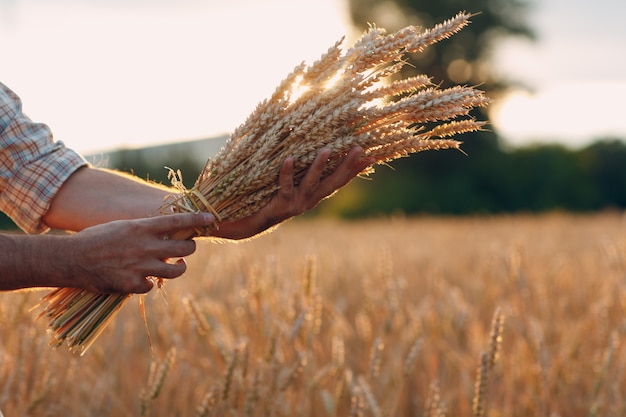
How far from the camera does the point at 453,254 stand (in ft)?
21.2

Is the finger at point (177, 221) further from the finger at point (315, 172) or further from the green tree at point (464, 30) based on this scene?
the green tree at point (464, 30)

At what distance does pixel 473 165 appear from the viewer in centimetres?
3094

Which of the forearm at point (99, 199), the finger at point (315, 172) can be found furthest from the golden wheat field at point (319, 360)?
the finger at point (315, 172)

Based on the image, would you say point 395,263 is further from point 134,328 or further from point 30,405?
point 30,405

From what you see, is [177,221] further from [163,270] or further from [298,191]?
[298,191]

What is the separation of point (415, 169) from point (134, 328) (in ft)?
95.6

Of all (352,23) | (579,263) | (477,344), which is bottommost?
(477,344)

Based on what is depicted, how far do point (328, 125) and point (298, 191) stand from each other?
0.18 m

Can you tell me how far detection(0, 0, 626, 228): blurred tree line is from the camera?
95.5 ft

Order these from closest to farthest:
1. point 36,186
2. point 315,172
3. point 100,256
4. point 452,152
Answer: point 100,256 < point 315,172 < point 36,186 < point 452,152

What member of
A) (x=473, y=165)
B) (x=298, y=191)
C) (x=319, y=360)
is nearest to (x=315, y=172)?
(x=298, y=191)

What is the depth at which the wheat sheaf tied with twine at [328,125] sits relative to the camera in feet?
5.08

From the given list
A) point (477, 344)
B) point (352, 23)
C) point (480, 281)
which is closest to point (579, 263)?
point (480, 281)

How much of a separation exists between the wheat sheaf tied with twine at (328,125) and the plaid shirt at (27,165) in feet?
1.23
